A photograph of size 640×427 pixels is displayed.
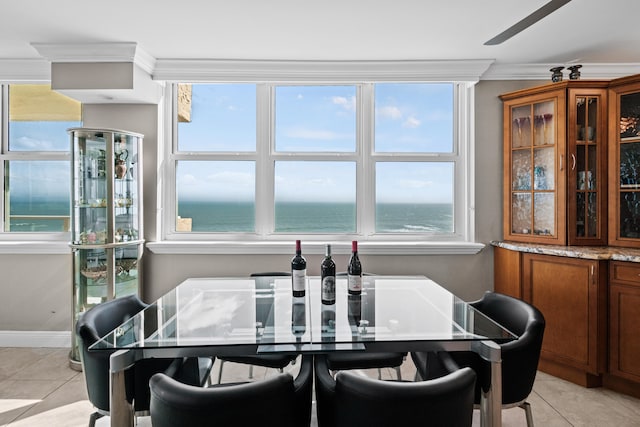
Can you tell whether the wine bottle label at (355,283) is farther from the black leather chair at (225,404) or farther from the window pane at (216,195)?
the window pane at (216,195)

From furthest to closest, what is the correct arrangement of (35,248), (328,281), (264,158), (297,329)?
1. (264,158)
2. (35,248)
3. (328,281)
4. (297,329)

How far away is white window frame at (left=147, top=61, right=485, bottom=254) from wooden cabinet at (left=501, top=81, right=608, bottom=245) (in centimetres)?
52

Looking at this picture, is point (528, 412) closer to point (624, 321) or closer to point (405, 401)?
point (405, 401)

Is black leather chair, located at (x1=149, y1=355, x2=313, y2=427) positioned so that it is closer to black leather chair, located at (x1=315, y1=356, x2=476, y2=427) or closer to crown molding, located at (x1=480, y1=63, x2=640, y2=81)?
black leather chair, located at (x1=315, y1=356, x2=476, y2=427)

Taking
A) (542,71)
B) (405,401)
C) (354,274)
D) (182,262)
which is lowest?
(405,401)

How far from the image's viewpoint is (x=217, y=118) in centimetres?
378

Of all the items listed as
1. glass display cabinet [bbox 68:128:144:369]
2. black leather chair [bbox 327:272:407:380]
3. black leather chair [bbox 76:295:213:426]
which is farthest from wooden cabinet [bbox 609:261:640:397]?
glass display cabinet [bbox 68:128:144:369]

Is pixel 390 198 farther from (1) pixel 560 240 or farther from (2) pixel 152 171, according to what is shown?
(2) pixel 152 171

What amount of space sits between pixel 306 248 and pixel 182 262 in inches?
44.8

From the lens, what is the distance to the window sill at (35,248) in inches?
140

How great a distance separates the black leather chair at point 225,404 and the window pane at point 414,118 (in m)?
2.84

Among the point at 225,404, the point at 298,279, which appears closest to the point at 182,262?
the point at 298,279

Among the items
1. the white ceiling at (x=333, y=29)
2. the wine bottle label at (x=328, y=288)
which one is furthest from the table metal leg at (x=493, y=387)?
the white ceiling at (x=333, y=29)

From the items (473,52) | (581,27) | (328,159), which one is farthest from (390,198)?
(581,27)
